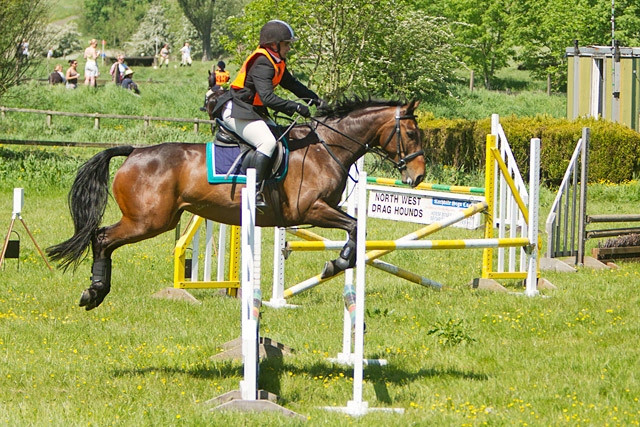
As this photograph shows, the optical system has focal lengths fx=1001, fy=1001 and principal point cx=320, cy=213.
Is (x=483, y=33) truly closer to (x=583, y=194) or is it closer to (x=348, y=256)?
(x=583, y=194)

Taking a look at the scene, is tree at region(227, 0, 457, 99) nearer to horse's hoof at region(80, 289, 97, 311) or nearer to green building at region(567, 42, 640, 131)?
green building at region(567, 42, 640, 131)

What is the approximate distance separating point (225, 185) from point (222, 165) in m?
0.17

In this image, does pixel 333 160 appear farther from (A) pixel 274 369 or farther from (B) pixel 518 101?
(B) pixel 518 101

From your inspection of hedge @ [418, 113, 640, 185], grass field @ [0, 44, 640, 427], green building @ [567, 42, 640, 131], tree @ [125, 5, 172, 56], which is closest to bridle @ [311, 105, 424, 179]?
grass field @ [0, 44, 640, 427]

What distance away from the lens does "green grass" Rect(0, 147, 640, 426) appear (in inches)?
262

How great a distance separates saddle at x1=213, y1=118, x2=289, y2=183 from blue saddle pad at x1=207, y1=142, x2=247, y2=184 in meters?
0.02

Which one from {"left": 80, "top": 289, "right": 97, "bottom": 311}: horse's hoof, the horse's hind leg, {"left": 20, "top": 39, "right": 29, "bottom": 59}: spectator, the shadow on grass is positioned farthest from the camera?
{"left": 20, "top": 39, "right": 29, "bottom": 59}: spectator

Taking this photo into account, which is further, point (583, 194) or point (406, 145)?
point (583, 194)

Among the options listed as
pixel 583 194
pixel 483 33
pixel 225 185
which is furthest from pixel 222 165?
pixel 483 33

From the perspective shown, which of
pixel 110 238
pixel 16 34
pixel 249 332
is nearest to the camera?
pixel 249 332

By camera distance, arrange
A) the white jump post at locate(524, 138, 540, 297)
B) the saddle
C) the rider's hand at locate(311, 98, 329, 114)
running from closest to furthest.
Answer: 1. the saddle
2. the rider's hand at locate(311, 98, 329, 114)
3. the white jump post at locate(524, 138, 540, 297)

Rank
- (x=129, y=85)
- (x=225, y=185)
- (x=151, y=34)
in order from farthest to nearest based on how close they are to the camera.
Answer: (x=151, y=34) < (x=129, y=85) < (x=225, y=185)

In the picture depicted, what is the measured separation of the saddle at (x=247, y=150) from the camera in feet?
27.9

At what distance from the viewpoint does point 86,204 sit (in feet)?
28.8
